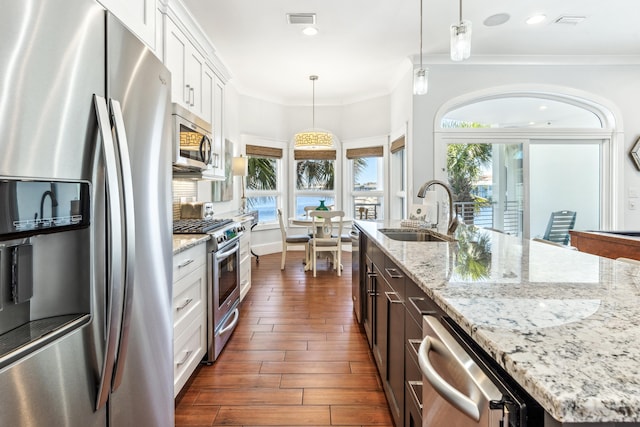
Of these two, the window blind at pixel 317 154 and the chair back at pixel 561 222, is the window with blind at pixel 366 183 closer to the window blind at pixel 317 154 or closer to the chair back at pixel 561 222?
the window blind at pixel 317 154

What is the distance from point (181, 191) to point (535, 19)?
3.94m

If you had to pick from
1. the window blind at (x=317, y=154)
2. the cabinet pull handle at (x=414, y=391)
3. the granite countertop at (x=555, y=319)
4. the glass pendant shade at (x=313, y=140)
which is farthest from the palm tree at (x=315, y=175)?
the cabinet pull handle at (x=414, y=391)

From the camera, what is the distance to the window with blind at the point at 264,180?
617cm

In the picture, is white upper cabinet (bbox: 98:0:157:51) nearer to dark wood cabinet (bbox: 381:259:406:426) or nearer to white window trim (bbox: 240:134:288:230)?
dark wood cabinet (bbox: 381:259:406:426)

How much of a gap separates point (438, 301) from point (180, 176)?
9.20ft

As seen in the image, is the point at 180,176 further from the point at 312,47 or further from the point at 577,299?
the point at 577,299

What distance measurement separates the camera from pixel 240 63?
15.3 ft

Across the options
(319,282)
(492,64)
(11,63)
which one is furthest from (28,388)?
(492,64)

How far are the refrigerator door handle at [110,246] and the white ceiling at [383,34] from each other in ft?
9.01

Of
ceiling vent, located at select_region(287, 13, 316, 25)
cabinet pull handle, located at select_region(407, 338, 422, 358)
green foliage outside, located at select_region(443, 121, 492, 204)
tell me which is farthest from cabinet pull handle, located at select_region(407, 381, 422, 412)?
green foliage outside, located at select_region(443, 121, 492, 204)

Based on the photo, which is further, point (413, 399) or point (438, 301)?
point (413, 399)

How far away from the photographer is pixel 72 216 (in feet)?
2.73

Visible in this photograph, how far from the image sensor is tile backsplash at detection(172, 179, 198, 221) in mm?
3414

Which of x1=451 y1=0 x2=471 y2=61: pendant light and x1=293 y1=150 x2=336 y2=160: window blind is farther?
x1=293 y1=150 x2=336 y2=160: window blind
